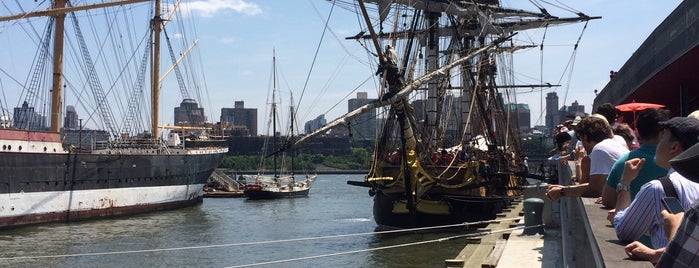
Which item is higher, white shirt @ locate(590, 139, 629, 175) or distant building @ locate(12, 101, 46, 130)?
distant building @ locate(12, 101, 46, 130)

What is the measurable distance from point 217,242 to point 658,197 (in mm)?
24598

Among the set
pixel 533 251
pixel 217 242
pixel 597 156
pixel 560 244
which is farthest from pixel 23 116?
pixel 597 156

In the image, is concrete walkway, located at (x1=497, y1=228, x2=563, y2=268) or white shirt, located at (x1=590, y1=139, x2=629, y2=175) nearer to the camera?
white shirt, located at (x1=590, y1=139, x2=629, y2=175)

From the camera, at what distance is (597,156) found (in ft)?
18.4

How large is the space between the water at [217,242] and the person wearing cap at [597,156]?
8655mm

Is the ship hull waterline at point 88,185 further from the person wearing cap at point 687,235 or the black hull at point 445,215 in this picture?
the person wearing cap at point 687,235

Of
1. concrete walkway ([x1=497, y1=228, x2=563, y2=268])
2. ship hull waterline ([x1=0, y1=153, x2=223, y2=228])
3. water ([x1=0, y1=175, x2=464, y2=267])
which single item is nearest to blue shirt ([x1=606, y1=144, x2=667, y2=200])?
concrete walkway ([x1=497, y1=228, x2=563, y2=268])

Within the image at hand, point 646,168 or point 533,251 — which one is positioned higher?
point 646,168

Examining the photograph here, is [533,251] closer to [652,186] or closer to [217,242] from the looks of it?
[652,186]

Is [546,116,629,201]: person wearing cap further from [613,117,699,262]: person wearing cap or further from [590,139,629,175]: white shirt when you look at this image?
[613,117,699,262]: person wearing cap

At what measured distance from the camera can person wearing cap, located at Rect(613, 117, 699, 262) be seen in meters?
3.17

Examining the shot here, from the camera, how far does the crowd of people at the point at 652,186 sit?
233 cm

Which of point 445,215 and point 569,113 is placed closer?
point 569,113

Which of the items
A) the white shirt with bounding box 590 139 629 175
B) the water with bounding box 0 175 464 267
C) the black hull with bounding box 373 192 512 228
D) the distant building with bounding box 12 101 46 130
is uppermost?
the distant building with bounding box 12 101 46 130
